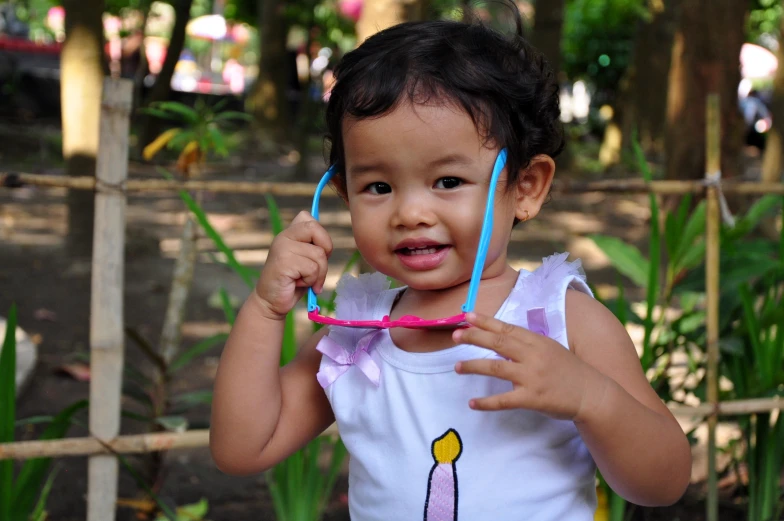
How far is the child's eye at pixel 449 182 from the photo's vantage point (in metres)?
1.16

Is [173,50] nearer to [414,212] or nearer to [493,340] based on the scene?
[414,212]

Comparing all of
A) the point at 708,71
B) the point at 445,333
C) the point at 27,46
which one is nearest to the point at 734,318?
the point at 445,333

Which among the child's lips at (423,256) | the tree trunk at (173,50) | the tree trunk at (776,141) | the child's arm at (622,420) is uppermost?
the tree trunk at (173,50)

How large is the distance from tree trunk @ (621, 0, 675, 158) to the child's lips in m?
11.0

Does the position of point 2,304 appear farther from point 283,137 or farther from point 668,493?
point 283,137

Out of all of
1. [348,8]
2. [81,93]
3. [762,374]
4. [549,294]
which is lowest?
[762,374]

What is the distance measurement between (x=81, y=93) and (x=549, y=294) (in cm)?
378

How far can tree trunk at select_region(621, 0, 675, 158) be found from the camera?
11820mm

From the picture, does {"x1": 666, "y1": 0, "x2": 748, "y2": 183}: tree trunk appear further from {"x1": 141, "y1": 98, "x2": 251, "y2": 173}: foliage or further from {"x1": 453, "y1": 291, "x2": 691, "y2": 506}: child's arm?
{"x1": 453, "y1": 291, "x2": 691, "y2": 506}: child's arm

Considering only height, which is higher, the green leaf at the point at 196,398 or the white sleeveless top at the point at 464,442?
the white sleeveless top at the point at 464,442

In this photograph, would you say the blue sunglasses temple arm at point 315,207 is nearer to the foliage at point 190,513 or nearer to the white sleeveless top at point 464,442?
the white sleeveless top at point 464,442

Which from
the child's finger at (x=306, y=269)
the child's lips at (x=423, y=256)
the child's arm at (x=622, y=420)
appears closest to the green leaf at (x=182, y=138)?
the child's finger at (x=306, y=269)

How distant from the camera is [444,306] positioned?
49.3 inches

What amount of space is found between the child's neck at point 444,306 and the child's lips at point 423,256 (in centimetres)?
9
